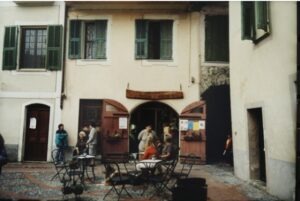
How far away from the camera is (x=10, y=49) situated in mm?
13945

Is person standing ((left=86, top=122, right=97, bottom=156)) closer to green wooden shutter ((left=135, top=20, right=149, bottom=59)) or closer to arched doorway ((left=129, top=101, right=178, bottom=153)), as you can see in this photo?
arched doorway ((left=129, top=101, right=178, bottom=153))

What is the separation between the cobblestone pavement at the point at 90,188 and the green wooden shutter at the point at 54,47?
427cm

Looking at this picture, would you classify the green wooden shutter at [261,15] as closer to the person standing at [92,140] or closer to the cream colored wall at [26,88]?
the person standing at [92,140]

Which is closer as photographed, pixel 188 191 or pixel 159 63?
pixel 188 191

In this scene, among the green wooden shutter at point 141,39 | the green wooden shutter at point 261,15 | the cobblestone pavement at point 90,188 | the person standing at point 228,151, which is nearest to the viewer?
the cobblestone pavement at point 90,188

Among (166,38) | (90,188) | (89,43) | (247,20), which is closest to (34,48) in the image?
(89,43)

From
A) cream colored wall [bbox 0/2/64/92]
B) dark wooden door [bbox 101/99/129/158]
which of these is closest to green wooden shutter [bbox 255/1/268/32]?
dark wooden door [bbox 101/99/129/158]

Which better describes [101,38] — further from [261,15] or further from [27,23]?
[261,15]

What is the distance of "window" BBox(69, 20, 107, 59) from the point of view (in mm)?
13859

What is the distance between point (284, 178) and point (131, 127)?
7.48 m

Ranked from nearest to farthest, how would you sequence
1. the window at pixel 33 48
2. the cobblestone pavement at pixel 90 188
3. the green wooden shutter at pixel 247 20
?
the cobblestone pavement at pixel 90 188, the green wooden shutter at pixel 247 20, the window at pixel 33 48

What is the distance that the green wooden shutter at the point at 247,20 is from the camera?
8.64 metres

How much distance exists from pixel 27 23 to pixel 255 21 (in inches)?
368

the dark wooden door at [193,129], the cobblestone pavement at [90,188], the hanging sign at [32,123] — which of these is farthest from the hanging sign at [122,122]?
the hanging sign at [32,123]
